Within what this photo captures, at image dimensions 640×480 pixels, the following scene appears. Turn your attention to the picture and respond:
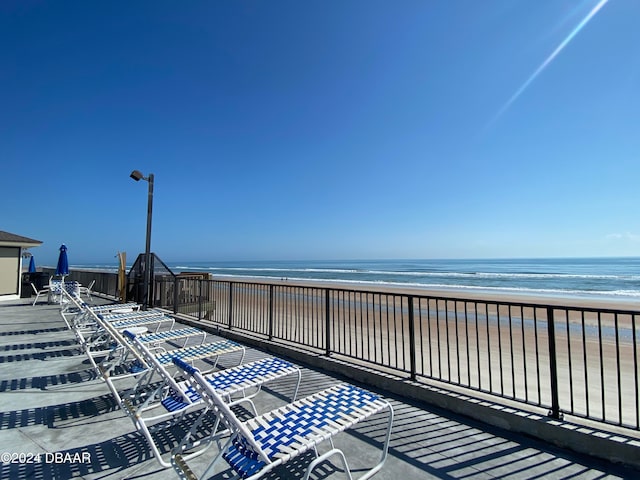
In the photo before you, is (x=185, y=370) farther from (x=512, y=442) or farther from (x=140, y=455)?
(x=512, y=442)

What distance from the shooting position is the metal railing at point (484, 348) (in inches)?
116

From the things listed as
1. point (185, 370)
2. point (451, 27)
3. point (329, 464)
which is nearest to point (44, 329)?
point (185, 370)

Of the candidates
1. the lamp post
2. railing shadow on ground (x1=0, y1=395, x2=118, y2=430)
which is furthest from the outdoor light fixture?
railing shadow on ground (x1=0, y1=395, x2=118, y2=430)

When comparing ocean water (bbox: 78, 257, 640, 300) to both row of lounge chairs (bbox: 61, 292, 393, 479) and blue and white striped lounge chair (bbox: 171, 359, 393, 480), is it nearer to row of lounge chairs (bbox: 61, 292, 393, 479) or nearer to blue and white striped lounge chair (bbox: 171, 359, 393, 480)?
row of lounge chairs (bbox: 61, 292, 393, 479)

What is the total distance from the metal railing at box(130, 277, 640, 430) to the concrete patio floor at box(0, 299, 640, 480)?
476 millimetres

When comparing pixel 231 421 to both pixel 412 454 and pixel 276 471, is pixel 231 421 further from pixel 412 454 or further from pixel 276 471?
pixel 412 454

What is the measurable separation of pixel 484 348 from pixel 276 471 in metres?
6.12

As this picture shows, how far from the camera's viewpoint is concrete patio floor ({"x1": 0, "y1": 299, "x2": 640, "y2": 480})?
2.16m

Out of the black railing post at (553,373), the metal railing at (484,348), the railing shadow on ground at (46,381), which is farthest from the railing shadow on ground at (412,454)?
the railing shadow on ground at (46,381)

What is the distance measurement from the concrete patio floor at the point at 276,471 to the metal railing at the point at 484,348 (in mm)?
476

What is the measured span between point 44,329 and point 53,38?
7477 mm

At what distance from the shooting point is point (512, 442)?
2572mm

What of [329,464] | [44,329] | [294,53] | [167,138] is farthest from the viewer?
[167,138]

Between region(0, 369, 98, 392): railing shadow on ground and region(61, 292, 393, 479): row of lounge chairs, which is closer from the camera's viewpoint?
region(61, 292, 393, 479): row of lounge chairs
